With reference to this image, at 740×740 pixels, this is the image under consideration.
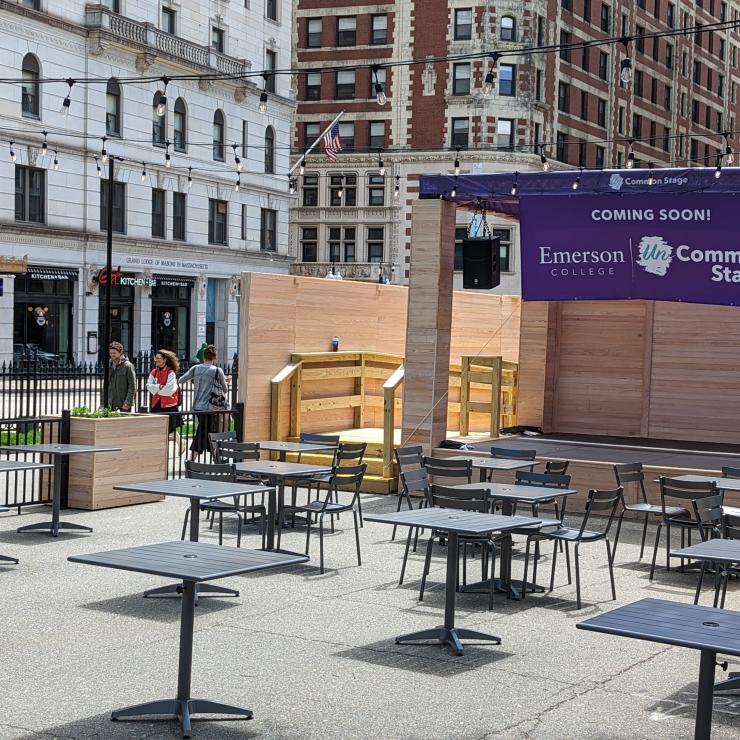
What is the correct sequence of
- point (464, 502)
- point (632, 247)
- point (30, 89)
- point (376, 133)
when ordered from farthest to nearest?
1. point (376, 133)
2. point (30, 89)
3. point (632, 247)
4. point (464, 502)

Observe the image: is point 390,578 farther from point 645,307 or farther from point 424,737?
point 645,307

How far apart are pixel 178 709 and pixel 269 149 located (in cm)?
4568

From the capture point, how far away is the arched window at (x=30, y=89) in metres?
39.2

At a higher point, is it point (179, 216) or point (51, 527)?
point (179, 216)

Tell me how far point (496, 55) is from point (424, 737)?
10.0 meters

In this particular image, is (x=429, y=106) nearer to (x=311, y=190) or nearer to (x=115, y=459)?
(x=311, y=190)

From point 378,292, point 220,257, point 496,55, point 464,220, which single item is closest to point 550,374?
point 378,292

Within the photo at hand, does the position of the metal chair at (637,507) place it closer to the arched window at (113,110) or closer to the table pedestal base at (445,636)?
the table pedestal base at (445,636)

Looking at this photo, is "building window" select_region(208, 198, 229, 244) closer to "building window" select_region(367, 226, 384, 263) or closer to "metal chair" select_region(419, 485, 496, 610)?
"building window" select_region(367, 226, 384, 263)

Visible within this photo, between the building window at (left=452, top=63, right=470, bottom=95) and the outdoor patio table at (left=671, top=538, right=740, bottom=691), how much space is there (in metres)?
51.7

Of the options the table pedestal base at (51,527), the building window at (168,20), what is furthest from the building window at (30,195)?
the table pedestal base at (51,527)

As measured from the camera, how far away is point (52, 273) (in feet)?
135

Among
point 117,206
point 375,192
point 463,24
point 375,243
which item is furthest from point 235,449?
point 375,192

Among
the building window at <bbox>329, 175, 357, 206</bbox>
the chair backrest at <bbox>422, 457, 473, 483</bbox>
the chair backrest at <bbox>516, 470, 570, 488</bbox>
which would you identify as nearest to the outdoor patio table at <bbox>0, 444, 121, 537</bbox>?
the chair backrest at <bbox>422, 457, 473, 483</bbox>
